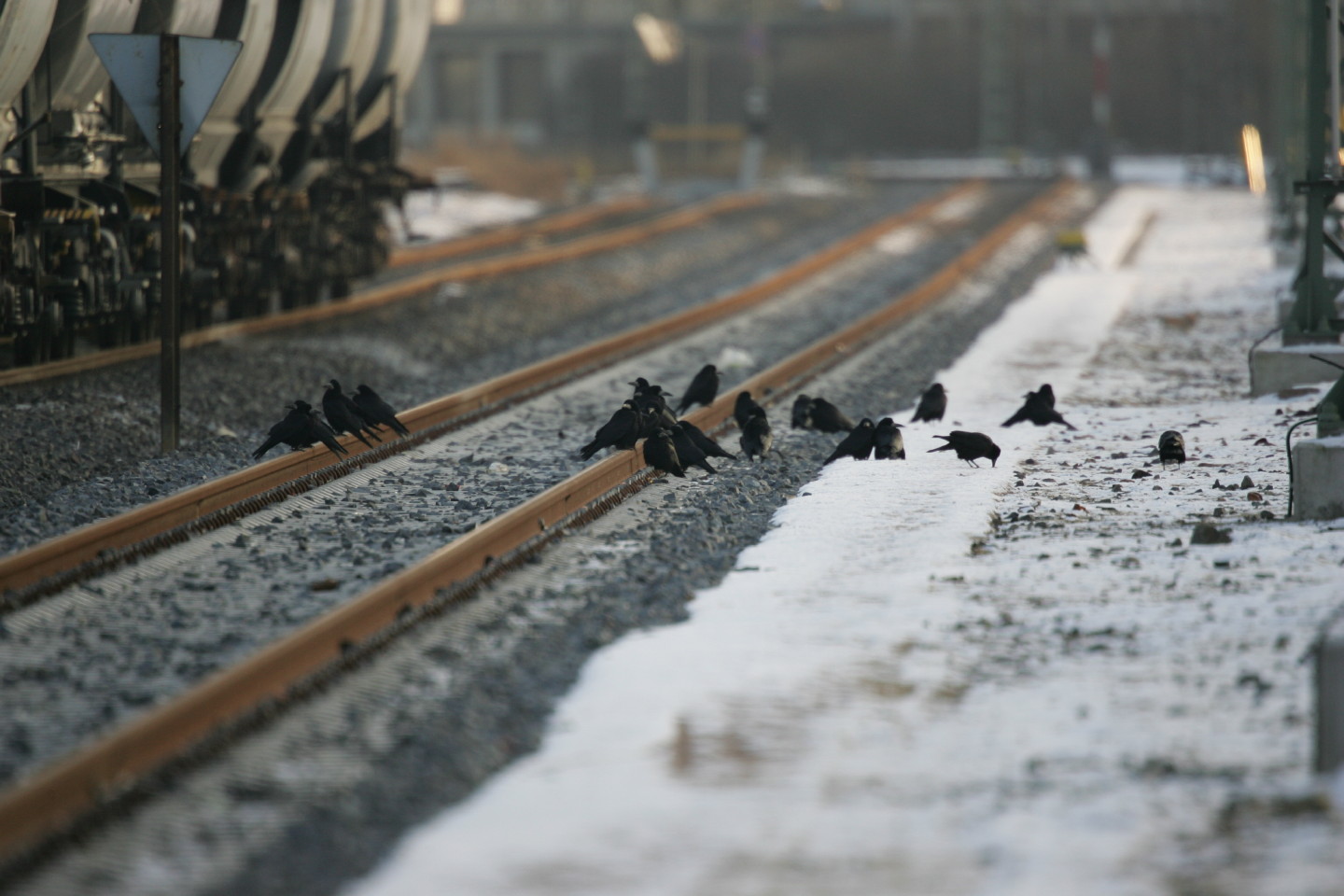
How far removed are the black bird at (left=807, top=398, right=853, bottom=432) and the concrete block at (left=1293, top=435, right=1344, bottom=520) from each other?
371 centimetres

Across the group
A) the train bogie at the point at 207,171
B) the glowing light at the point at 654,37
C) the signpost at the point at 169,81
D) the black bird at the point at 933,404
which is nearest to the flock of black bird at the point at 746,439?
Answer: the black bird at the point at 933,404

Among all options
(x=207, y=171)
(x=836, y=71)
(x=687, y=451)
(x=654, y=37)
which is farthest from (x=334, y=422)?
(x=836, y=71)

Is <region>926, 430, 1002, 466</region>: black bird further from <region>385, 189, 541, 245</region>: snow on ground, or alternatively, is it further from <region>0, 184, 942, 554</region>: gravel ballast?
<region>385, 189, 541, 245</region>: snow on ground

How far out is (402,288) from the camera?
67.6ft

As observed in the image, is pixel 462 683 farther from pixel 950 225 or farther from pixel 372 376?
pixel 950 225

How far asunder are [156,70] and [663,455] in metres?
3.95

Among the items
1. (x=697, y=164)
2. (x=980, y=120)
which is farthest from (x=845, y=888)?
(x=980, y=120)

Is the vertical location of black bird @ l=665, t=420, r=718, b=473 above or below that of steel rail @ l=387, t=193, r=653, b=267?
Result: below

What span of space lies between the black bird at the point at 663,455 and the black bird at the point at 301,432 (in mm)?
1877

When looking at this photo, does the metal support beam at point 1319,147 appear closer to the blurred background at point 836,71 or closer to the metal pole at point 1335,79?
the metal pole at point 1335,79

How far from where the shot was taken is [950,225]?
33125 mm

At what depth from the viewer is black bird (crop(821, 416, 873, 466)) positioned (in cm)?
1068

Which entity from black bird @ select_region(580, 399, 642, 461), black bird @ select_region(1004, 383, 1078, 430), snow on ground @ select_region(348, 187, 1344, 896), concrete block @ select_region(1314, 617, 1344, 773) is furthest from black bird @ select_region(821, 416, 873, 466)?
concrete block @ select_region(1314, 617, 1344, 773)

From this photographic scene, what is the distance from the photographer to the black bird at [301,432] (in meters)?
10.0
